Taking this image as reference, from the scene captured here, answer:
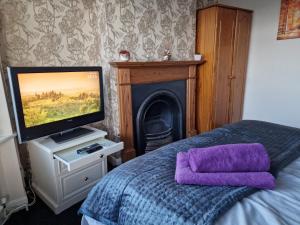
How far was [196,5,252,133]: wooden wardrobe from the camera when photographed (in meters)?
2.91

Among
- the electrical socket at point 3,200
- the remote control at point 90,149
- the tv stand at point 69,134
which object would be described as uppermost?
the tv stand at point 69,134

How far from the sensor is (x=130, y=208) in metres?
0.98

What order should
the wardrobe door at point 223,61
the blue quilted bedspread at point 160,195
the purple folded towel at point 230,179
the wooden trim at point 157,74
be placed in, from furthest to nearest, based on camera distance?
the wardrobe door at point 223,61
the wooden trim at point 157,74
the purple folded towel at point 230,179
the blue quilted bedspread at point 160,195

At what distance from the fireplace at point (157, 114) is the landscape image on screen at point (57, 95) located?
1.81ft

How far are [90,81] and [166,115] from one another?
1.36 metres

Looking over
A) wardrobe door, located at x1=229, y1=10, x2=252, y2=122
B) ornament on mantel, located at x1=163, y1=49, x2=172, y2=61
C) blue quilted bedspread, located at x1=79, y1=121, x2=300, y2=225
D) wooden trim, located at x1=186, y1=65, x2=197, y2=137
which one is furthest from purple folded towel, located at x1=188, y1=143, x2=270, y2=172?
wardrobe door, located at x1=229, y1=10, x2=252, y2=122

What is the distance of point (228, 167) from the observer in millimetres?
1041

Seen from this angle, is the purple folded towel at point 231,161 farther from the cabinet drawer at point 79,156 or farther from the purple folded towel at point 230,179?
the cabinet drawer at point 79,156

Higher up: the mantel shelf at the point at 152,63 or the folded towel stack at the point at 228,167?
the mantel shelf at the point at 152,63

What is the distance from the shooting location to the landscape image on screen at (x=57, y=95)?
1.66 metres

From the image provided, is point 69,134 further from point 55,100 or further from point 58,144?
point 55,100

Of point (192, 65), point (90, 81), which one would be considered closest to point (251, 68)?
point (192, 65)

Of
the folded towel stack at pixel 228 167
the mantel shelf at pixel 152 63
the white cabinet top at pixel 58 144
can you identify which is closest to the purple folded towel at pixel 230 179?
the folded towel stack at pixel 228 167

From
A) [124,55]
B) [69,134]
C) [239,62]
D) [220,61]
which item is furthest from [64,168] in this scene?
[239,62]
